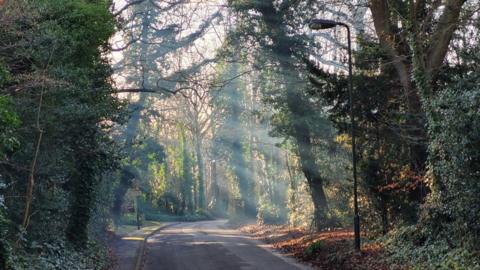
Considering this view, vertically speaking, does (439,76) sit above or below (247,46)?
below

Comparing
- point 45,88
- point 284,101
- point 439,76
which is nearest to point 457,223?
point 439,76

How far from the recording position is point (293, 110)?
1170 inches

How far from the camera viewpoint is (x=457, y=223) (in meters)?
14.2

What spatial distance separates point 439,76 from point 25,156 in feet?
43.8

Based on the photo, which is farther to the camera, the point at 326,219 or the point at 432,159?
the point at 326,219

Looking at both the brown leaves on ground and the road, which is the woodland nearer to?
the brown leaves on ground

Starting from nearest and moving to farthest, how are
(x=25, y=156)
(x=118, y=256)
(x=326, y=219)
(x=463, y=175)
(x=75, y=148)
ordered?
(x=463, y=175) < (x=25, y=156) < (x=75, y=148) < (x=118, y=256) < (x=326, y=219)

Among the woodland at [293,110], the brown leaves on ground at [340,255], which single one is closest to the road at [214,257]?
the brown leaves on ground at [340,255]

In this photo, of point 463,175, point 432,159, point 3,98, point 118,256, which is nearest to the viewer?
point 3,98

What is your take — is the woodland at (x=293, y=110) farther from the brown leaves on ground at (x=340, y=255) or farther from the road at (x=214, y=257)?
the road at (x=214, y=257)

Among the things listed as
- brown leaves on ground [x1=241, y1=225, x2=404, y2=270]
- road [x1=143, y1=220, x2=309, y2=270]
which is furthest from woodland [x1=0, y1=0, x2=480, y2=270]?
road [x1=143, y1=220, x2=309, y2=270]

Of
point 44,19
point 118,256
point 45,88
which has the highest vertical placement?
point 44,19

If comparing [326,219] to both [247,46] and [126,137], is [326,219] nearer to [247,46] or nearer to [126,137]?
[247,46]

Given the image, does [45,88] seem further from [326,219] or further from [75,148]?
[326,219]
